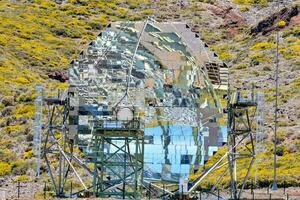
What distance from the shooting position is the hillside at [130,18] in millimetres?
67688

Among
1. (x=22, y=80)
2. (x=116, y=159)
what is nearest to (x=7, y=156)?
(x=116, y=159)

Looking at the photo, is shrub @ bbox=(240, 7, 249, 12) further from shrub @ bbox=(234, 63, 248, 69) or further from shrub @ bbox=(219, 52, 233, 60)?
shrub @ bbox=(234, 63, 248, 69)

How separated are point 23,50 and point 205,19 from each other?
27.1 metres

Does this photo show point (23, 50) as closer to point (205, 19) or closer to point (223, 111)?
point (205, 19)

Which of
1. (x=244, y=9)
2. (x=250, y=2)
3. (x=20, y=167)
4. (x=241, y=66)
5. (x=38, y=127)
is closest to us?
(x=38, y=127)

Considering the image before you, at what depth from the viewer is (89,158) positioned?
46719 millimetres

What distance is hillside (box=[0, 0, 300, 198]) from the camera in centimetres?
6769

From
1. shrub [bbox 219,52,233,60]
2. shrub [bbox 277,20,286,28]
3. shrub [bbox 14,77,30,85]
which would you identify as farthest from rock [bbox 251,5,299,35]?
shrub [bbox 14,77,30,85]

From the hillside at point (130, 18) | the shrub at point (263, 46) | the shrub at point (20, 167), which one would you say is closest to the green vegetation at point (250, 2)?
the hillside at point (130, 18)

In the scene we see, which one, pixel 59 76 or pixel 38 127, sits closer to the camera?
pixel 38 127

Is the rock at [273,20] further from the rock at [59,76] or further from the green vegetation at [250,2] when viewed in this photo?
the rock at [59,76]

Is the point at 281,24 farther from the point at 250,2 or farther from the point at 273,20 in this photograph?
the point at 250,2

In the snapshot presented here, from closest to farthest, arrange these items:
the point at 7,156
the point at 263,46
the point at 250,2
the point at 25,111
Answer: the point at 7,156
the point at 25,111
the point at 263,46
the point at 250,2

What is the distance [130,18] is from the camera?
4660 inches
